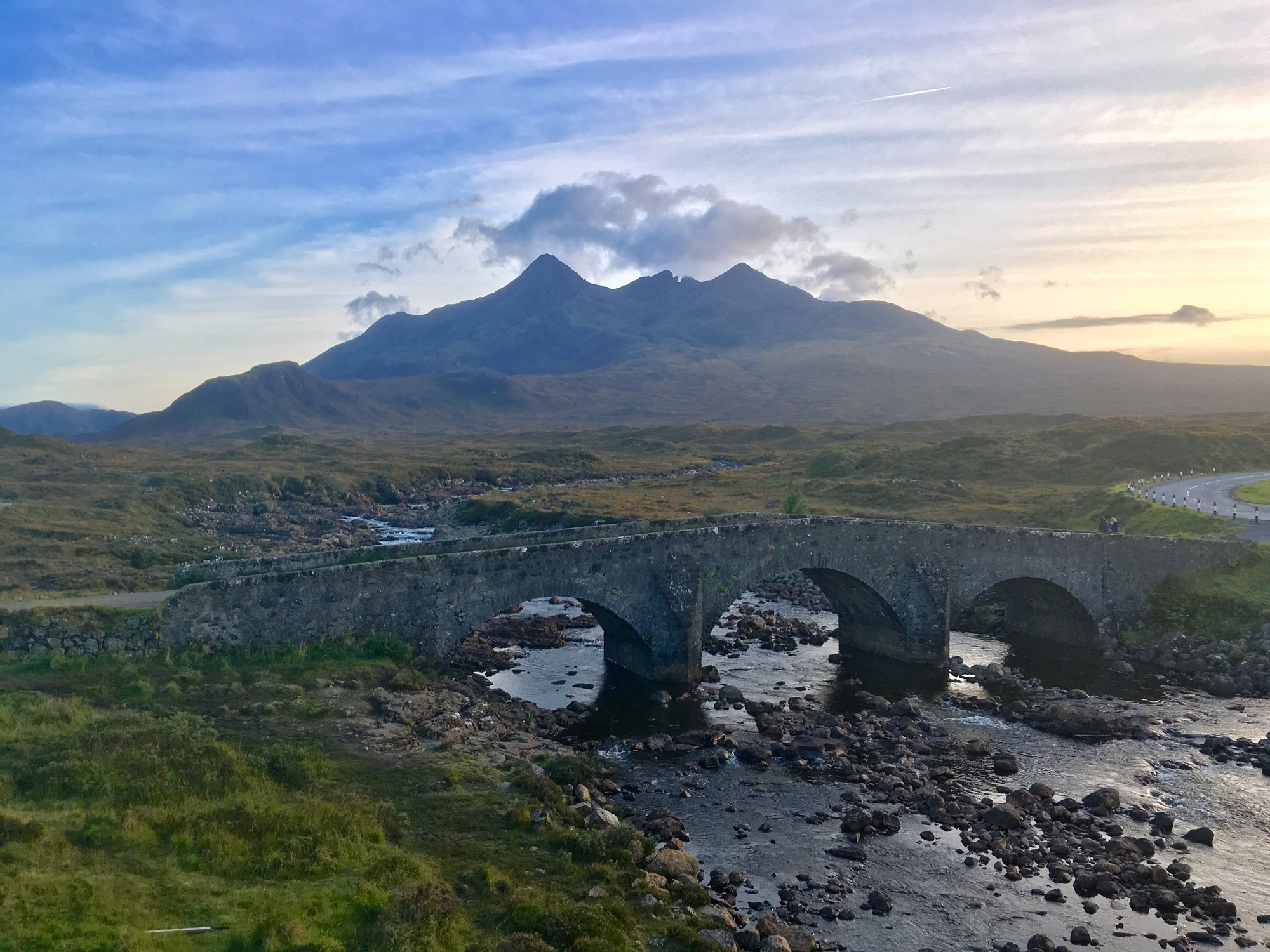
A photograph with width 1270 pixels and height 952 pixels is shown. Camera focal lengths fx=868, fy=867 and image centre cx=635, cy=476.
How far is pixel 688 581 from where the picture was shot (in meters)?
31.8

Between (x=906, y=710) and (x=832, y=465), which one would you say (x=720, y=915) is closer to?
(x=906, y=710)

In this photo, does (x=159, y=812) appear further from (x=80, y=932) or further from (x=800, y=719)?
(x=800, y=719)

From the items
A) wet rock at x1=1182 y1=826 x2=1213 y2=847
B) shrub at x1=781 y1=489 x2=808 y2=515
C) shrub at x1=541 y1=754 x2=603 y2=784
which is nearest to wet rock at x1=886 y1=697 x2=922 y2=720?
wet rock at x1=1182 y1=826 x2=1213 y2=847

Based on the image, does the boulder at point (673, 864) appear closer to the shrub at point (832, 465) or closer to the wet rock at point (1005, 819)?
the wet rock at point (1005, 819)

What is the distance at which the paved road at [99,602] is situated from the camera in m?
25.0

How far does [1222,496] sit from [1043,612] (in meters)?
20.4

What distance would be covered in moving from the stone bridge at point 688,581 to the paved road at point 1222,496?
491 centimetres

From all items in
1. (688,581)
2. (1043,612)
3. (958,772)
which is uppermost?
(688,581)

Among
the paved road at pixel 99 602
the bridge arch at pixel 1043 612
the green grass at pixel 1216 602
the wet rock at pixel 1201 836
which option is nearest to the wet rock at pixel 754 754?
the wet rock at pixel 1201 836

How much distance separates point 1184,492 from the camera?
178ft

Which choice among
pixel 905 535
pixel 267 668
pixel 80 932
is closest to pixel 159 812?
pixel 80 932

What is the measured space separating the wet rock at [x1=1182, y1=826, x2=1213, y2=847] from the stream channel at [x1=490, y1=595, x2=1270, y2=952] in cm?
19

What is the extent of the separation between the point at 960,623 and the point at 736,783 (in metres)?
23.2

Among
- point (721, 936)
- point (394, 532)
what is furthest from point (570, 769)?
point (394, 532)
